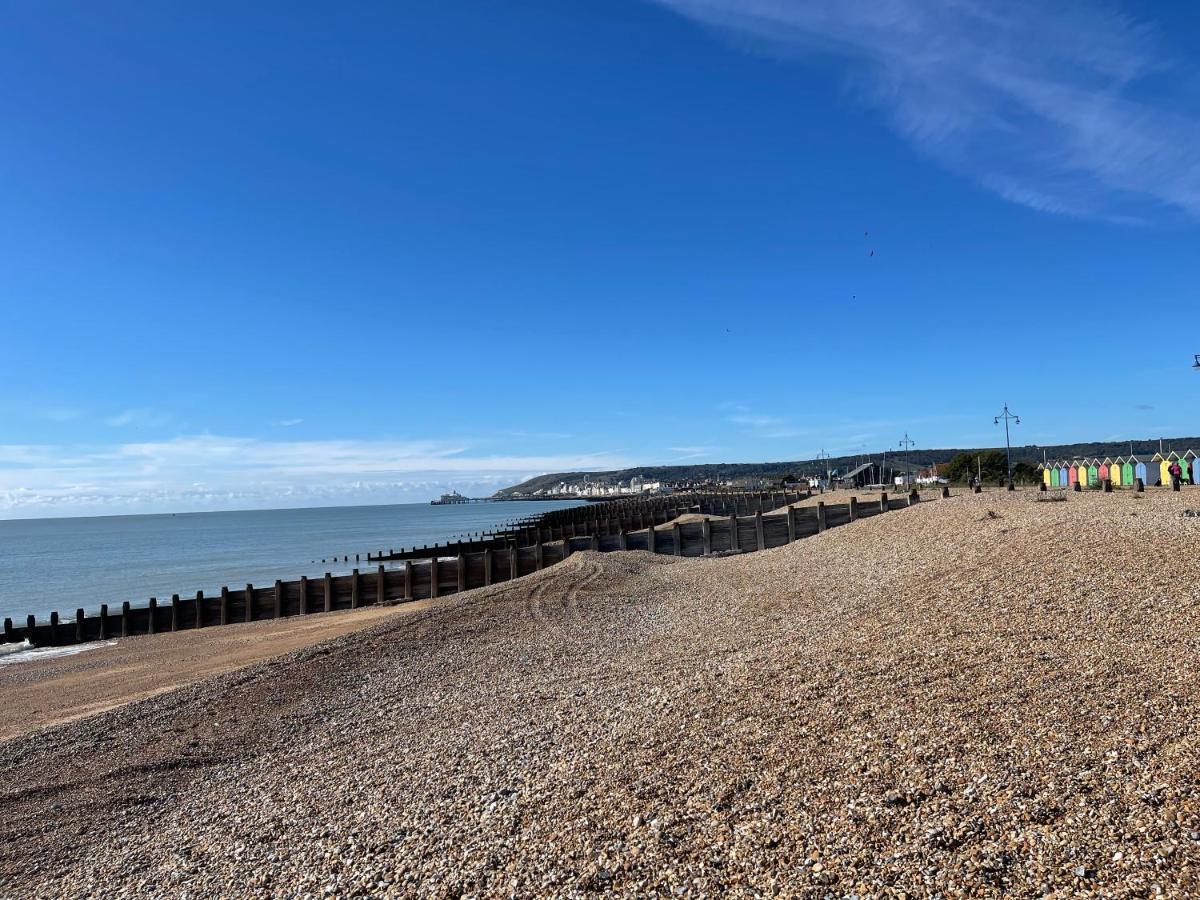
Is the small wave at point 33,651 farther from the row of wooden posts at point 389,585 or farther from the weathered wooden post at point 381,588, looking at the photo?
the weathered wooden post at point 381,588

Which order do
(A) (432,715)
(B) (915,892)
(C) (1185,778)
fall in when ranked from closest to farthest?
(B) (915,892), (C) (1185,778), (A) (432,715)

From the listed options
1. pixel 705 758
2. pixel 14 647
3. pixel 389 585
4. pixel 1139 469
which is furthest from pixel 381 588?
pixel 1139 469

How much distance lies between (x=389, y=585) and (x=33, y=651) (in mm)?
10506

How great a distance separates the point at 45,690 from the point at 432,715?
12015 millimetres

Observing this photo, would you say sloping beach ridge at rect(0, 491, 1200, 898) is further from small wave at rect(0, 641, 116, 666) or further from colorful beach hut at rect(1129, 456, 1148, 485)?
colorful beach hut at rect(1129, 456, 1148, 485)

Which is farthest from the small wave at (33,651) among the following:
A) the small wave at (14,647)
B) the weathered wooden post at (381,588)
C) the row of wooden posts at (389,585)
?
the weathered wooden post at (381,588)

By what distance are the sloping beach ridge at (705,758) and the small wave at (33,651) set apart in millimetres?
12653

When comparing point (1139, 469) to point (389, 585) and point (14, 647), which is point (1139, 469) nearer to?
point (389, 585)

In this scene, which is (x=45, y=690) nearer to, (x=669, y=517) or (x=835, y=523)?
(x=835, y=523)

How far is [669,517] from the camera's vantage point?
58.3 meters

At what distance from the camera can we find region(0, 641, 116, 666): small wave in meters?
22.2

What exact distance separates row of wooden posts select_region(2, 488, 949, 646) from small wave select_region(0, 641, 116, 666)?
1.74 ft

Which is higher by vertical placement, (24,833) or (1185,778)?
(1185,778)

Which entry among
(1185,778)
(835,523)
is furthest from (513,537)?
(1185,778)
